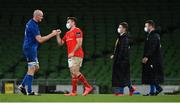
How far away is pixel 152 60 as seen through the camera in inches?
463

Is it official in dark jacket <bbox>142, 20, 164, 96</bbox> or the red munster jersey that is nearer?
the red munster jersey

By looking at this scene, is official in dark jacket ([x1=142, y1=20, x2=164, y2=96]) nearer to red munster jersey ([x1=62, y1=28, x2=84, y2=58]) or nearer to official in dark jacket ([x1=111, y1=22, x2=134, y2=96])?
official in dark jacket ([x1=111, y1=22, x2=134, y2=96])

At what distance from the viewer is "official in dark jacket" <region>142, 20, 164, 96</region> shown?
11562 mm

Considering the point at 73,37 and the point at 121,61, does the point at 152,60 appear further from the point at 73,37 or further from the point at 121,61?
the point at 73,37

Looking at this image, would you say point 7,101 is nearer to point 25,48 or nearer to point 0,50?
point 25,48

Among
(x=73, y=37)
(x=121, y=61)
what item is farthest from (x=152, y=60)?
(x=73, y=37)

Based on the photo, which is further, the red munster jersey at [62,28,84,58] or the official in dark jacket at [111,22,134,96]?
the official in dark jacket at [111,22,134,96]

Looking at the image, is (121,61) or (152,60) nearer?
(121,61)

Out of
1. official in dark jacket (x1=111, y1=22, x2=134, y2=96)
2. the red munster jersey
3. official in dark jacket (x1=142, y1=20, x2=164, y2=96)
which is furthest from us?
official in dark jacket (x1=142, y1=20, x2=164, y2=96)

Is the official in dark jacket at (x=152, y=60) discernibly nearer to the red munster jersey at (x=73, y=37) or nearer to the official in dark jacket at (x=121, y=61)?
the official in dark jacket at (x=121, y=61)

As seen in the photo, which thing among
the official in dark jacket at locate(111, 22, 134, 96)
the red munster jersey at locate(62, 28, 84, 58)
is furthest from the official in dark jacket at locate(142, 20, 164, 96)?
the red munster jersey at locate(62, 28, 84, 58)

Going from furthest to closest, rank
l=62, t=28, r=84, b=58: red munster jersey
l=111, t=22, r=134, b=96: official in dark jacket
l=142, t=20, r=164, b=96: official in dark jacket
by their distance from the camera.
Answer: l=142, t=20, r=164, b=96: official in dark jacket, l=111, t=22, r=134, b=96: official in dark jacket, l=62, t=28, r=84, b=58: red munster jersey

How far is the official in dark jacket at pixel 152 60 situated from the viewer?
37.9 feet

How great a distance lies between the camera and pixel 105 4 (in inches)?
949
